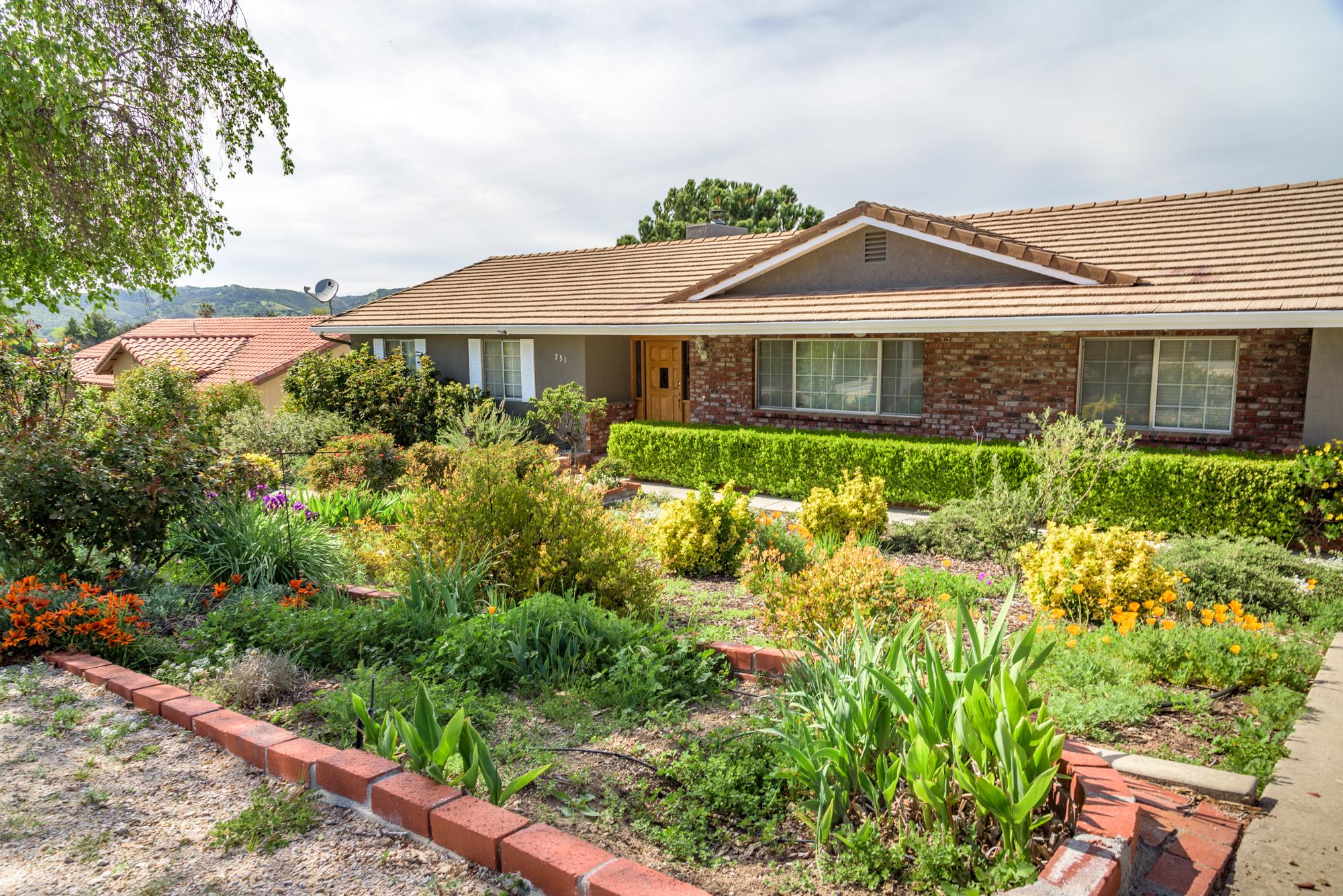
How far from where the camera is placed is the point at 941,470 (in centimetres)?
1174

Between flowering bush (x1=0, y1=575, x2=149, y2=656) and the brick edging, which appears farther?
flowering bush (x1=0, y1=575, x2=149, y2=656)

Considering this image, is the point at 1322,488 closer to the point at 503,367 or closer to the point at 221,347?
the point at 503,367

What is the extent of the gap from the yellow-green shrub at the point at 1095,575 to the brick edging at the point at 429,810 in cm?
455

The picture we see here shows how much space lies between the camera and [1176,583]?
6250 millimetres

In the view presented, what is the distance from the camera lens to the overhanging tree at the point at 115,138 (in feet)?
29.5

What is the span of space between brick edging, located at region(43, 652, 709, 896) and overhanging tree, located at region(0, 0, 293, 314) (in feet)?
25.9

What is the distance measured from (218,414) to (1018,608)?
57.9ft

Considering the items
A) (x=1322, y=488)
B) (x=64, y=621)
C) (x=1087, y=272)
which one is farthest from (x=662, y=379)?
(x=64, y=621)

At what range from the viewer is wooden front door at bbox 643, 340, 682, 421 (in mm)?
18406

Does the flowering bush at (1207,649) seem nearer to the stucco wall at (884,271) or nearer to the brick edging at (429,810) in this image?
the brick edging at (429,810)

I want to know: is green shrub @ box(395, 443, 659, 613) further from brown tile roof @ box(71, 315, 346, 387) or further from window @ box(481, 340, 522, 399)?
brown tile roof @ box(71, 315, 346, 387)

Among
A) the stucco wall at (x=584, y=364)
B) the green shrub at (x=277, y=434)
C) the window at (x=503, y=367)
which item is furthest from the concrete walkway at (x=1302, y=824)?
the window at (x=503, y=367)

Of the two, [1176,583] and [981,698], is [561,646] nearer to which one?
→ [981,698]

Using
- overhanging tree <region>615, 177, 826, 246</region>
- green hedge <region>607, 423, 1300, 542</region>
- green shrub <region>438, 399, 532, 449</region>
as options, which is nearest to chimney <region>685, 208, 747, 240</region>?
green hedge <region>607, 423, 1300, 542</region>
